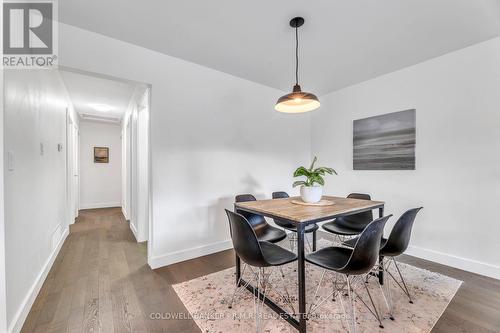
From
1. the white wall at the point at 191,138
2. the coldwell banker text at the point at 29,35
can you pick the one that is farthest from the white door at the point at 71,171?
the white wall at the point at 191,138

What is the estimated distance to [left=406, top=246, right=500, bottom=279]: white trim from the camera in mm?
2311

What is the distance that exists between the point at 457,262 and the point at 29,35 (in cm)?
497

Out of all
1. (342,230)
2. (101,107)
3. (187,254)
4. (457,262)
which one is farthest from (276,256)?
(101,107)

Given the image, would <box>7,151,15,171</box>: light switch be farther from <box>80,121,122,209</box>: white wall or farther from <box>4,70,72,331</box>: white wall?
<box>80,121,122,209</box>: white wall

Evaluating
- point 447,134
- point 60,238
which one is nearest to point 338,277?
point 447,134

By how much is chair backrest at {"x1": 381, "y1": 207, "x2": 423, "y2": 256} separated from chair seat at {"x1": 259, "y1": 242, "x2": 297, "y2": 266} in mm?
778

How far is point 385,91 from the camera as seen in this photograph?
3197 mm

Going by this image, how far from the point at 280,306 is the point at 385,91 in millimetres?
3205

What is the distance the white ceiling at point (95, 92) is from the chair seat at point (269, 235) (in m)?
2.56

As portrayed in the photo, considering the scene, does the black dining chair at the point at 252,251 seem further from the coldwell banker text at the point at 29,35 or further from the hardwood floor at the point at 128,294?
the coldwell banker text at the point at 29,35

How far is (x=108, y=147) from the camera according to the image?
6555 millimetres

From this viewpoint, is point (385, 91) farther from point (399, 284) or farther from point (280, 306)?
point (280, 306)

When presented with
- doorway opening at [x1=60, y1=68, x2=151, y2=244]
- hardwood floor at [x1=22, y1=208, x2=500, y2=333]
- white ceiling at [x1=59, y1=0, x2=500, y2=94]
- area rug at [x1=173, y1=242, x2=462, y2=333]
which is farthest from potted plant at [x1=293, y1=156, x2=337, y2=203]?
doorway opening at [x1=60, y1=68, x2=151, y2=244]

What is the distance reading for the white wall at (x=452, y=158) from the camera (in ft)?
7.75
